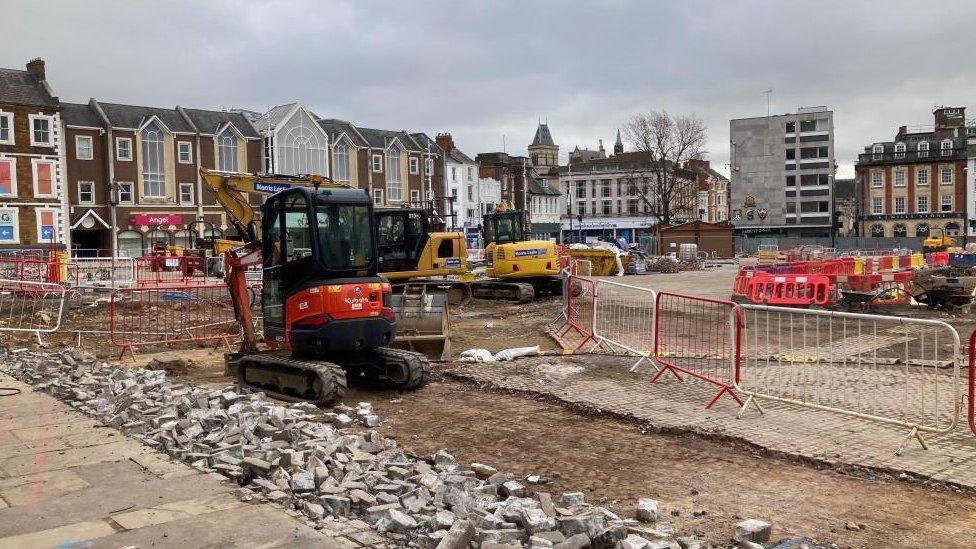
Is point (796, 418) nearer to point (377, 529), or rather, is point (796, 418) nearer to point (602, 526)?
point (602, 526)

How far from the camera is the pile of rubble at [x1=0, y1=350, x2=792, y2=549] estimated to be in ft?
16.6

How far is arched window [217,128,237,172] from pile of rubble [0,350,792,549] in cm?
4927

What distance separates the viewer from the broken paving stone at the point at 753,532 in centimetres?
506

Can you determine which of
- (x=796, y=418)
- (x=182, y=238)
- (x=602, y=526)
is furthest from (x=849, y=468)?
(x=182, y=238)

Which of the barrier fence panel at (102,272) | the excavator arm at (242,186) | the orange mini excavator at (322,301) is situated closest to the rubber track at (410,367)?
the orange mini excavator at (322,301)

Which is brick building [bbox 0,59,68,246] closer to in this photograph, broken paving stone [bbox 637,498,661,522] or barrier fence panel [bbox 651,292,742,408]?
barrier fence panel [bbox 651,292,742,408]

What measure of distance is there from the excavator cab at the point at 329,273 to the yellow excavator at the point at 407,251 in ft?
1.62

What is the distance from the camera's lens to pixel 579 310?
53.5ft

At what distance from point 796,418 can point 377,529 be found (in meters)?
5.18

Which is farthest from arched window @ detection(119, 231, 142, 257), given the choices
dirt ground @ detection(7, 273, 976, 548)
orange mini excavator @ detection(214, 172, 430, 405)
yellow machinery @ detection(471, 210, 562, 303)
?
dirt ground @ detection(7, 273, 976, 548)

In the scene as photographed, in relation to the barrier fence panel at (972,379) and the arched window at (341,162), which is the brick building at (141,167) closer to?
the arched window at (341,162)

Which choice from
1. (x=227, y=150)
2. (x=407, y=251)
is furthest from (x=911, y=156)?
(x=407, y=251)

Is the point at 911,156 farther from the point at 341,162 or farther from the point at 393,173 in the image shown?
the point at 341,162

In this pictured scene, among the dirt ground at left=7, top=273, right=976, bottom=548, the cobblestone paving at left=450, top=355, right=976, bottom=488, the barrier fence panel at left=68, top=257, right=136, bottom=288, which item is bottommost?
the dirt ground at left=7, top=273, right=976, bottom=548
